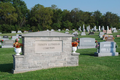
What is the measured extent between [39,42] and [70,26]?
2468 inches

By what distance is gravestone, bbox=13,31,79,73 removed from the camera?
745 centimetres

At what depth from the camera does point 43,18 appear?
65812mm

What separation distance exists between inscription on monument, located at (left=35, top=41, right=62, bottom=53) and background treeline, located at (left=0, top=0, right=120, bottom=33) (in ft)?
163

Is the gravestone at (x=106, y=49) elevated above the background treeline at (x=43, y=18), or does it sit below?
below

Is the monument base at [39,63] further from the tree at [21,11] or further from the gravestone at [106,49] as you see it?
the tree at [21,11]

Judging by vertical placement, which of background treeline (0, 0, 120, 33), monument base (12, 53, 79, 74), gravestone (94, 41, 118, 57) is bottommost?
monument base (12, 53, 79, 74)

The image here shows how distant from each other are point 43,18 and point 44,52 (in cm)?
5886

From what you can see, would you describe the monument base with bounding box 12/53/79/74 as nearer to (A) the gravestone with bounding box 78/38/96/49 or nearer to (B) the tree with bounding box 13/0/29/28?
(A) the gravestone with bounding box 78/38/96/49

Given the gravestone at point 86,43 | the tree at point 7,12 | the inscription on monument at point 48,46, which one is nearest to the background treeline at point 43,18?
the tree at point 7,12

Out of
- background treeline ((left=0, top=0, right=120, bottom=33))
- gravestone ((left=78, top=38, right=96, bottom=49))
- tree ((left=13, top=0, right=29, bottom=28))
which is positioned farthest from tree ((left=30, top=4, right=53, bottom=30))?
gravestone ((left=78, top=38, right=96, bottom=49))

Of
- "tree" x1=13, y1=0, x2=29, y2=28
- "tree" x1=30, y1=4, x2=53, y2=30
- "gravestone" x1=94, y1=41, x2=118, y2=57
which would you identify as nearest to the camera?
"gravestone" x1=94, y1=41, x2=118, y2=57

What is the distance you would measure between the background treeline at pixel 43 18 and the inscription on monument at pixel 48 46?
49817 mm

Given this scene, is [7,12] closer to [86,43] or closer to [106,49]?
[86,43]

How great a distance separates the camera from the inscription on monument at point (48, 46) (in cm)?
767
